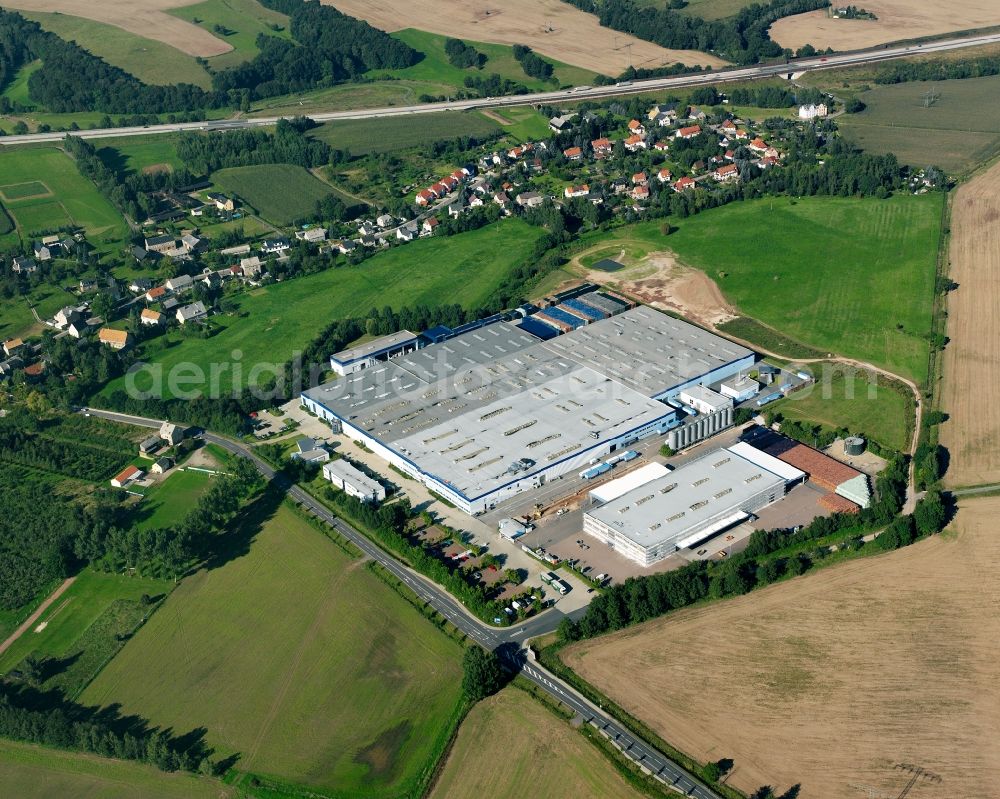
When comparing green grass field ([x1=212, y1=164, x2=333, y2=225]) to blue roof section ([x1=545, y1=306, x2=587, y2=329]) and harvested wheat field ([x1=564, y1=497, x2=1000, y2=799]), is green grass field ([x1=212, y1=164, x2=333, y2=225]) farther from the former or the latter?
harvested wheat field ([x1=564, y1=497, x2=1000, y2=799])

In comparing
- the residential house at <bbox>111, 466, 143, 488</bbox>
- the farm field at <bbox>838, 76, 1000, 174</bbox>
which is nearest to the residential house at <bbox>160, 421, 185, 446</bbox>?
the residential house at <bbox>111, 466, 143, 488</bbox>

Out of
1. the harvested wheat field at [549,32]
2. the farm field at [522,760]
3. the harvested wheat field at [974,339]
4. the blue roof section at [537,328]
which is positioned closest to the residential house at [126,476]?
the blue roof section at [537,328]

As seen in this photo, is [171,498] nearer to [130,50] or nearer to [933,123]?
[933,123]

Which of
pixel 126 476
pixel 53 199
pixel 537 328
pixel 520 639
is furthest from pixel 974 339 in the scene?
pixel 53 199

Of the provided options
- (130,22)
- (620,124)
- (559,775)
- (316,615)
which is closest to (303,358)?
(316,615)

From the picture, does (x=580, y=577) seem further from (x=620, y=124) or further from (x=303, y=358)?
(x=620, y=124)

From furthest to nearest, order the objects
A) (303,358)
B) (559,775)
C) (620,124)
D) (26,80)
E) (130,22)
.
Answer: (130,22)
(26,80)
(620,124)
(303,358)
(559,775)
